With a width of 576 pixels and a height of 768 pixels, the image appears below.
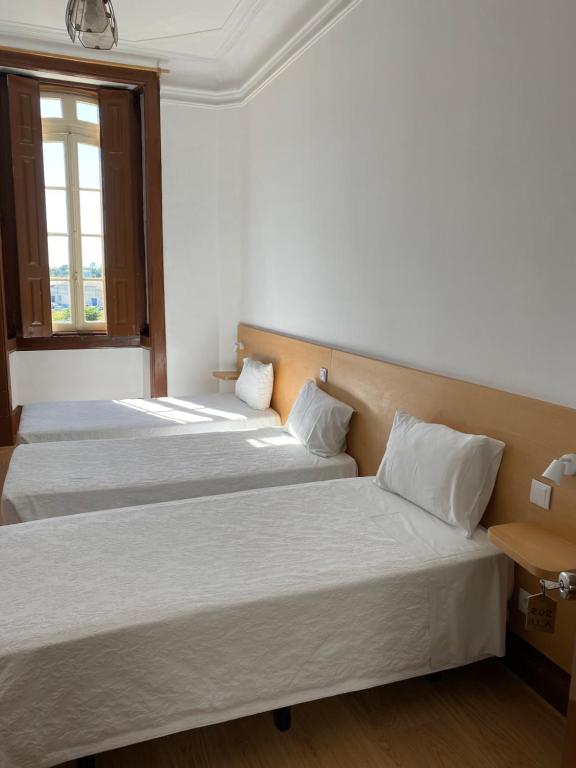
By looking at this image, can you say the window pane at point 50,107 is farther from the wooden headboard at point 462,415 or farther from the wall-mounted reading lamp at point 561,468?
the wall-mounted reading lamp at point 561,468

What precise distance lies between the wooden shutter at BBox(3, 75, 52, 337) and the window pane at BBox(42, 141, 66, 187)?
21 centimetres

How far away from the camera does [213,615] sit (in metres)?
1.52

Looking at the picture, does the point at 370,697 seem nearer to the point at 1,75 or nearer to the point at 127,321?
the point at 127,321

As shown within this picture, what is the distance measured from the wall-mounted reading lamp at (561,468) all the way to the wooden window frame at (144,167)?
3.76m

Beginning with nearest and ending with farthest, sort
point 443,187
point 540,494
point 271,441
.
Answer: point 540,494
point 443,187
point 271,441

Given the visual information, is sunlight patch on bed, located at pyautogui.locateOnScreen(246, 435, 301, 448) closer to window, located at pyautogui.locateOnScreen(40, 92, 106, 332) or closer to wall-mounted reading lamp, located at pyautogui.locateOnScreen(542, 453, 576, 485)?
wall-mounted reading lamp, located at pyautogui.locateOnScreen(542, 453, 576, 485)

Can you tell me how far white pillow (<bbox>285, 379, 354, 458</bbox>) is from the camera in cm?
290

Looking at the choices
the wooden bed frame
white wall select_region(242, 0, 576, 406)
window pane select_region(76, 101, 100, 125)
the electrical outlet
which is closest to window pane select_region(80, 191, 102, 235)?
window pane select_region(76, 101, 100, 125)

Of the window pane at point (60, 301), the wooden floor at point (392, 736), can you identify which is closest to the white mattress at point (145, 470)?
the wooden floor at point (392, 736)

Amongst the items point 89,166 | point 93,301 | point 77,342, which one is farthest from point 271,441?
point 89,166

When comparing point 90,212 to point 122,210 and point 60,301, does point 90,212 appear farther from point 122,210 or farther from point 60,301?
point 60,301

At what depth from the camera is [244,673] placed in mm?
1556

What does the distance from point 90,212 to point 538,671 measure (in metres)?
4.59

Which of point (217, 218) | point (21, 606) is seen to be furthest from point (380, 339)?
point (217, 218)
